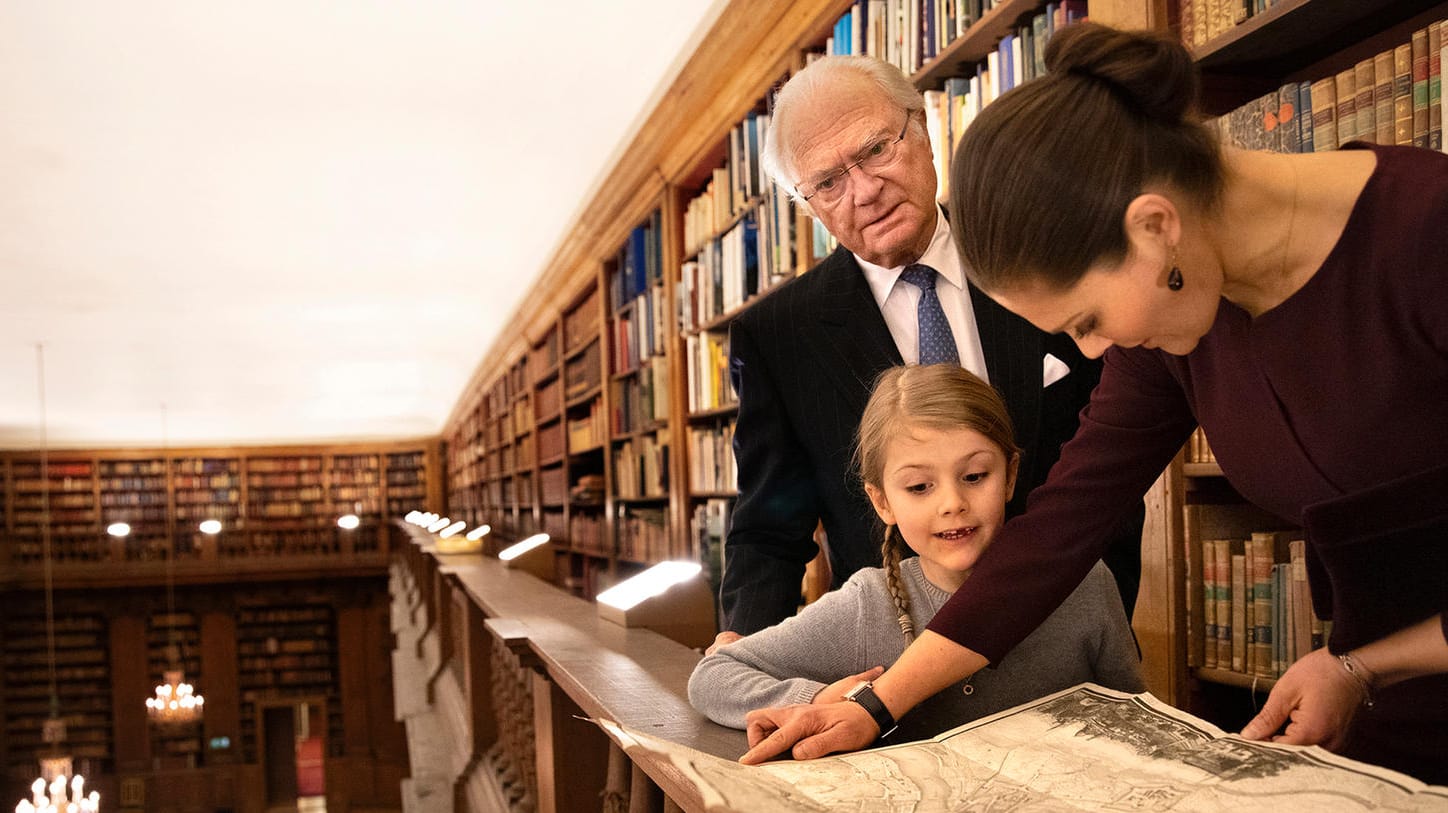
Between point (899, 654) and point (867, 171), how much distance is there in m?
0.73

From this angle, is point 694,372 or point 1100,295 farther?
point 694,372

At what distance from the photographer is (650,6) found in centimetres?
402

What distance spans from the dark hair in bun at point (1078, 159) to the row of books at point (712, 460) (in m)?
3.63

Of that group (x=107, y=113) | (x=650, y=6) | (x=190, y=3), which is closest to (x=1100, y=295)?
(x=650, y=6)

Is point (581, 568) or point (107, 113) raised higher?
point (107, 113)

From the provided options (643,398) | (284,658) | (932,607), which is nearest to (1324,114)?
(932,607)

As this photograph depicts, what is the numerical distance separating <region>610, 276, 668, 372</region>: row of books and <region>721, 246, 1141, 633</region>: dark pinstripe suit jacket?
11.8ft

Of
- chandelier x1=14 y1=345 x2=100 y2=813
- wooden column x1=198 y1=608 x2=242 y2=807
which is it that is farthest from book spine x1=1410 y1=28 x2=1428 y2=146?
wooden column x1=198 y1=608 x2=242 y2=807

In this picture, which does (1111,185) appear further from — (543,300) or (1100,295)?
(543,300)

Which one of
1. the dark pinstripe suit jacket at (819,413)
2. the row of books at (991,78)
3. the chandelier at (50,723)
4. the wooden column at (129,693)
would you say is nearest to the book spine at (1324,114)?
the row of books at (991,78)

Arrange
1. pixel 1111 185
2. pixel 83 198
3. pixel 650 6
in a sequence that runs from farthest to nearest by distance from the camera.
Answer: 1. pixel 83 198
2. pixel 650 6
3. pixel 1111 185

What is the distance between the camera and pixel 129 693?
16406 mm

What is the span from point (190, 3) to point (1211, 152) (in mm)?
3617

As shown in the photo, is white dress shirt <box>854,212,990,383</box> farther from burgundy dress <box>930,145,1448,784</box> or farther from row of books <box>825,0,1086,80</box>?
row of books <box>825,0,1086,80</box>
